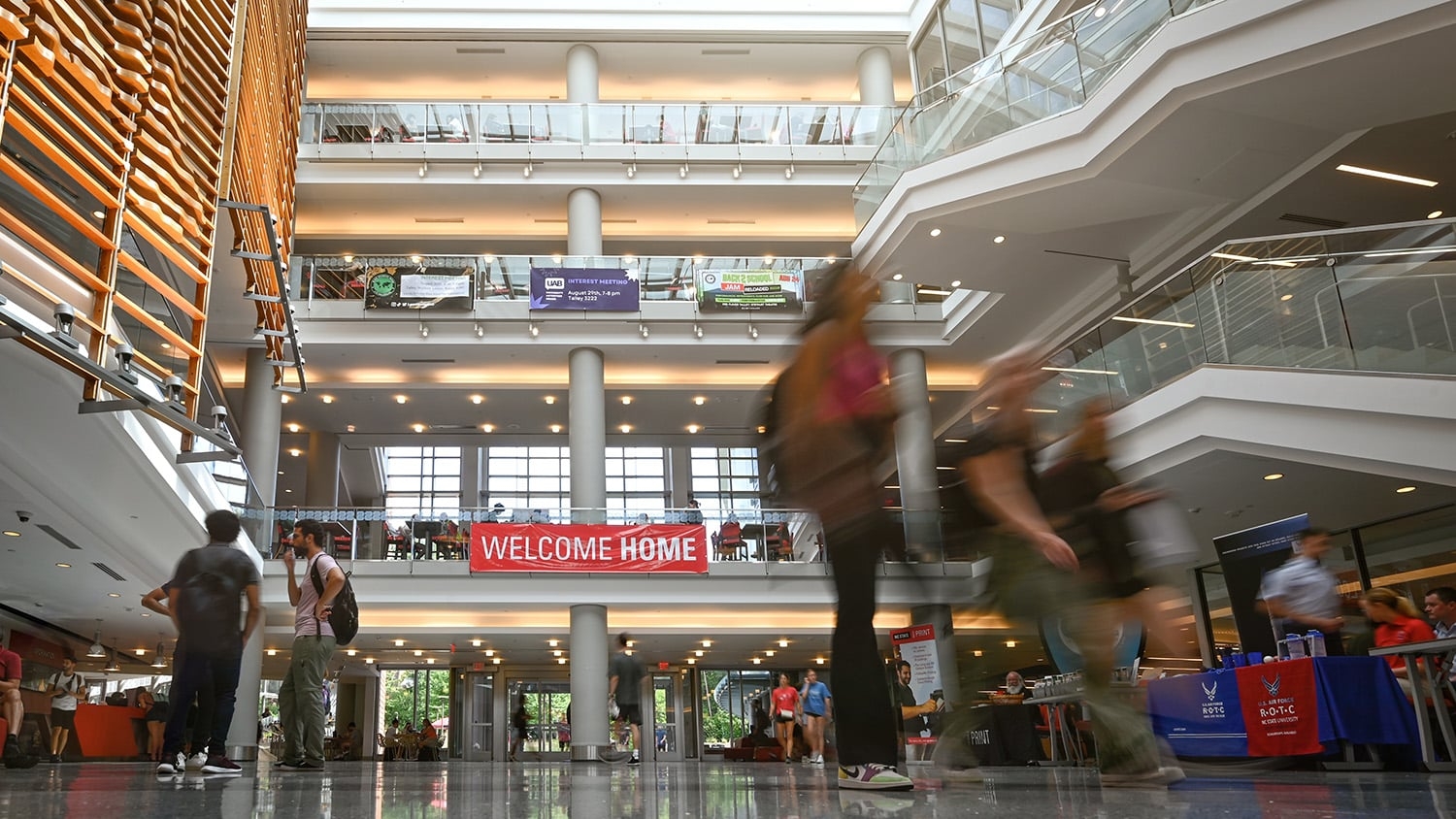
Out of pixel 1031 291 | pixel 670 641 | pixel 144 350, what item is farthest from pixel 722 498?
pixel 144 350

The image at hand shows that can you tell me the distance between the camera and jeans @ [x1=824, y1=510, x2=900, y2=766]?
10.4 ft

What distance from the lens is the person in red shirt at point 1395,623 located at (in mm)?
6455

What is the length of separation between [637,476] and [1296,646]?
3060cm

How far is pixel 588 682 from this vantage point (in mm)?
17281

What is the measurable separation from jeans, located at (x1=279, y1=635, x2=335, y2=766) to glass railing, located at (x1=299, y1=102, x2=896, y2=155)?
15.8 meters

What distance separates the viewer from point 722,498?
3559cm

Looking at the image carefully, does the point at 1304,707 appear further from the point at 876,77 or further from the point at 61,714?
the point at 876,77

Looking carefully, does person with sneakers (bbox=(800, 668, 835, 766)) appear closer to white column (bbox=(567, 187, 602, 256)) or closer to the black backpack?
the black backpack

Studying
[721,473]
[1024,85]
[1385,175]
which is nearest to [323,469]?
[721,473]

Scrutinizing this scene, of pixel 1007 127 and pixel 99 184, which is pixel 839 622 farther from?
pixel 1007 127

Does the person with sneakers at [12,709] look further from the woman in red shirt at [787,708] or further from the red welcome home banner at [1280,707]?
the red welcome home banner at [1280,707]

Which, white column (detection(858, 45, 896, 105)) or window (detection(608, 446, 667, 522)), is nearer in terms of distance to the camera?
white column (detection(858, 45, 896, 105))

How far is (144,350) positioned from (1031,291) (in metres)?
13.2

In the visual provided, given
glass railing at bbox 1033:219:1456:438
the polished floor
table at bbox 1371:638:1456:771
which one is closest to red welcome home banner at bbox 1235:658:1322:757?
table at bbox 1371:638:1456:771
